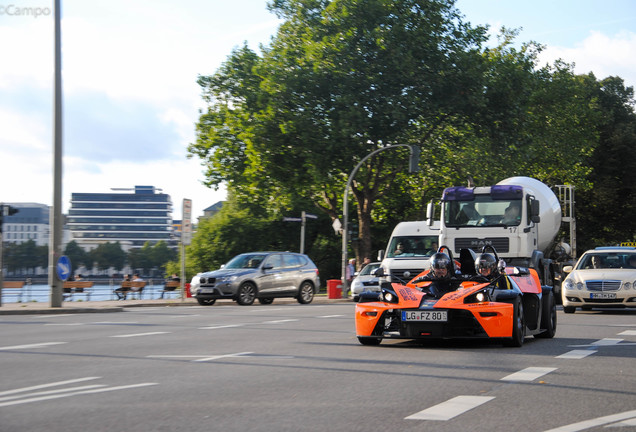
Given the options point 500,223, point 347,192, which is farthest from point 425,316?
point 347,192

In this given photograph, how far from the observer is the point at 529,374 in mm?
9391

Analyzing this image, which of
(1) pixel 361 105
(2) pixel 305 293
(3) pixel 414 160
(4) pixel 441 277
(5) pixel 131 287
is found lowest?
(2) pixel 305 293

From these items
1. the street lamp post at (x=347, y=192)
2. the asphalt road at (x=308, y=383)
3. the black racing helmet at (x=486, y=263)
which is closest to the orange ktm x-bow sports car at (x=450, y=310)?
the black racing helmet at (x=486, y=263)

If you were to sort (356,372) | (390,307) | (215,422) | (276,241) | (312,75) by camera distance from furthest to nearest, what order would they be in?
1. (276,241)
2. (312,75)
3. (390,307)
4. (356,372)
5. (215,422)

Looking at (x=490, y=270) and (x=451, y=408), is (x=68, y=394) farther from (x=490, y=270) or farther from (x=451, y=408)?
(x=490, y=270)

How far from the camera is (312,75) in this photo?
42.2 meters

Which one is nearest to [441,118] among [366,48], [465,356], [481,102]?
[481,102]

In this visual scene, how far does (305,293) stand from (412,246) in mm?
4817

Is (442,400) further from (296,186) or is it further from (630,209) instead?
(630,209)

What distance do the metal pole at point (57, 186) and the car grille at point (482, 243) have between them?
1031cm

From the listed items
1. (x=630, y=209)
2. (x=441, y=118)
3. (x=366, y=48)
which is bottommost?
(x=630, y=209)

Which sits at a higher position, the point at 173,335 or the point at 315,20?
the point at 315,20

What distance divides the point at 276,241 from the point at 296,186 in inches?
744

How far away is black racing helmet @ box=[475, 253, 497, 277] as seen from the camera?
12.8 m
